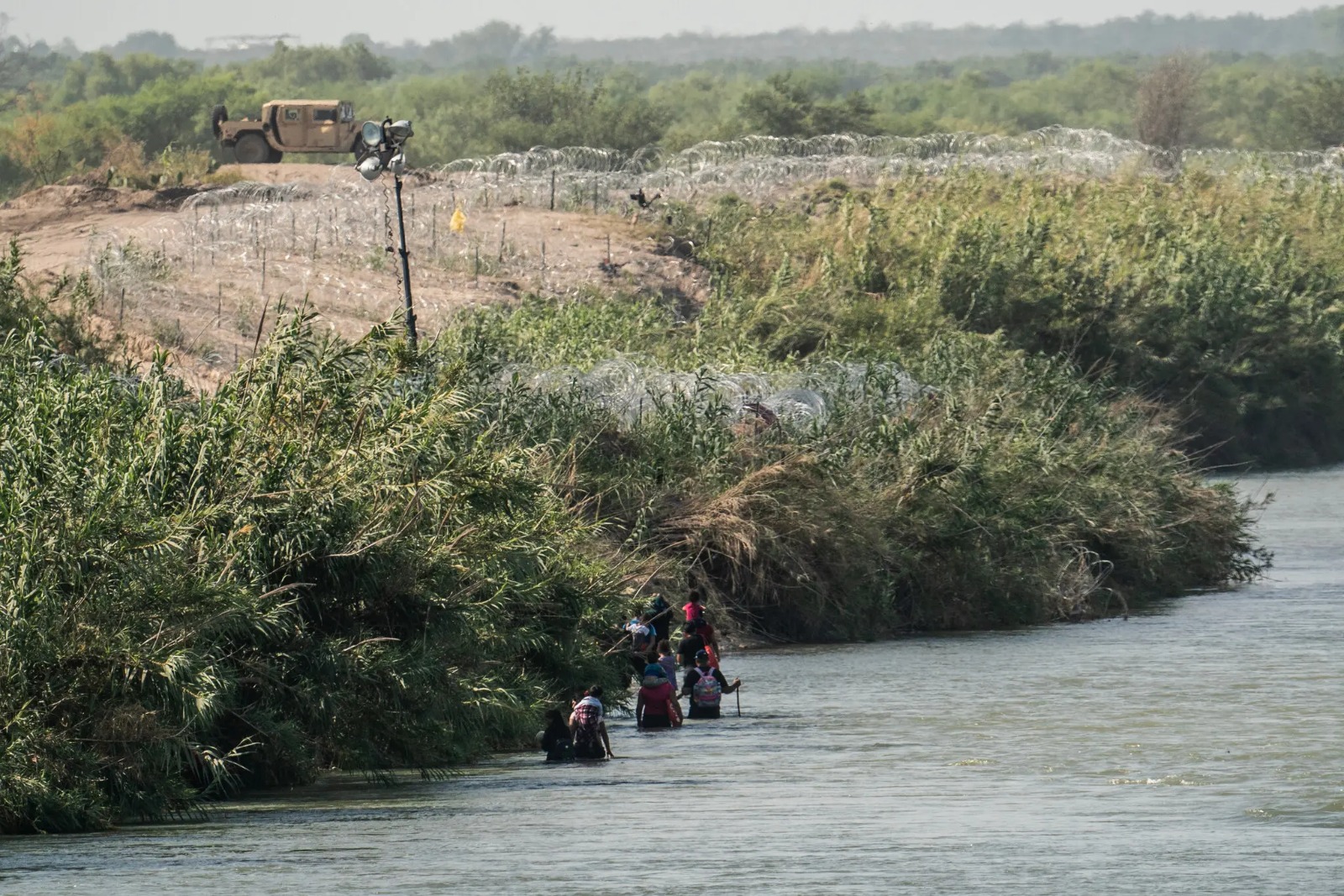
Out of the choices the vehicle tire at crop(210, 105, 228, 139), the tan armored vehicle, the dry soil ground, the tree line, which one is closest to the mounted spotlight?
the dry soil ground

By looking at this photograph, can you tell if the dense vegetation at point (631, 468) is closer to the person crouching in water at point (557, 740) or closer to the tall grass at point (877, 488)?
the tall grass at point (877, 488)

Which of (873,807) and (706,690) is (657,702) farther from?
(873,807)

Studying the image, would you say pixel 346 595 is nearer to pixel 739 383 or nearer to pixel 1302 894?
pixel 1302 894

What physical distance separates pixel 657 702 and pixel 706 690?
3.72 feet

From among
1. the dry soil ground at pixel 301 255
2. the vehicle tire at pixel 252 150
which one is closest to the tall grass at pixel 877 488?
the dry soil ground at pixel 301 255

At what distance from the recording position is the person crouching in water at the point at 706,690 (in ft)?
84.3

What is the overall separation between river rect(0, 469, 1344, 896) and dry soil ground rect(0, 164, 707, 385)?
66.6 feet

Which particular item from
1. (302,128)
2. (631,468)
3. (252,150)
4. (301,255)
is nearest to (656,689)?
(631,468)

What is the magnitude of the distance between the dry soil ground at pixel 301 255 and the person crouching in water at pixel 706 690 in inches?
765

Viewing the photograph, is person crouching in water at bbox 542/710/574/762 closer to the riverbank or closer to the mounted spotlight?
the riverbank

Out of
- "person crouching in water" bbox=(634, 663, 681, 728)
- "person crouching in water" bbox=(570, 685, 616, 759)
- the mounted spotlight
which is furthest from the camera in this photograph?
the mounted spotlight

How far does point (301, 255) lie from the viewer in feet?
179

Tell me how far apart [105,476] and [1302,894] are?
9208 mm

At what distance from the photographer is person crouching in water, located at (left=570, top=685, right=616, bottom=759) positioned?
22.1m
